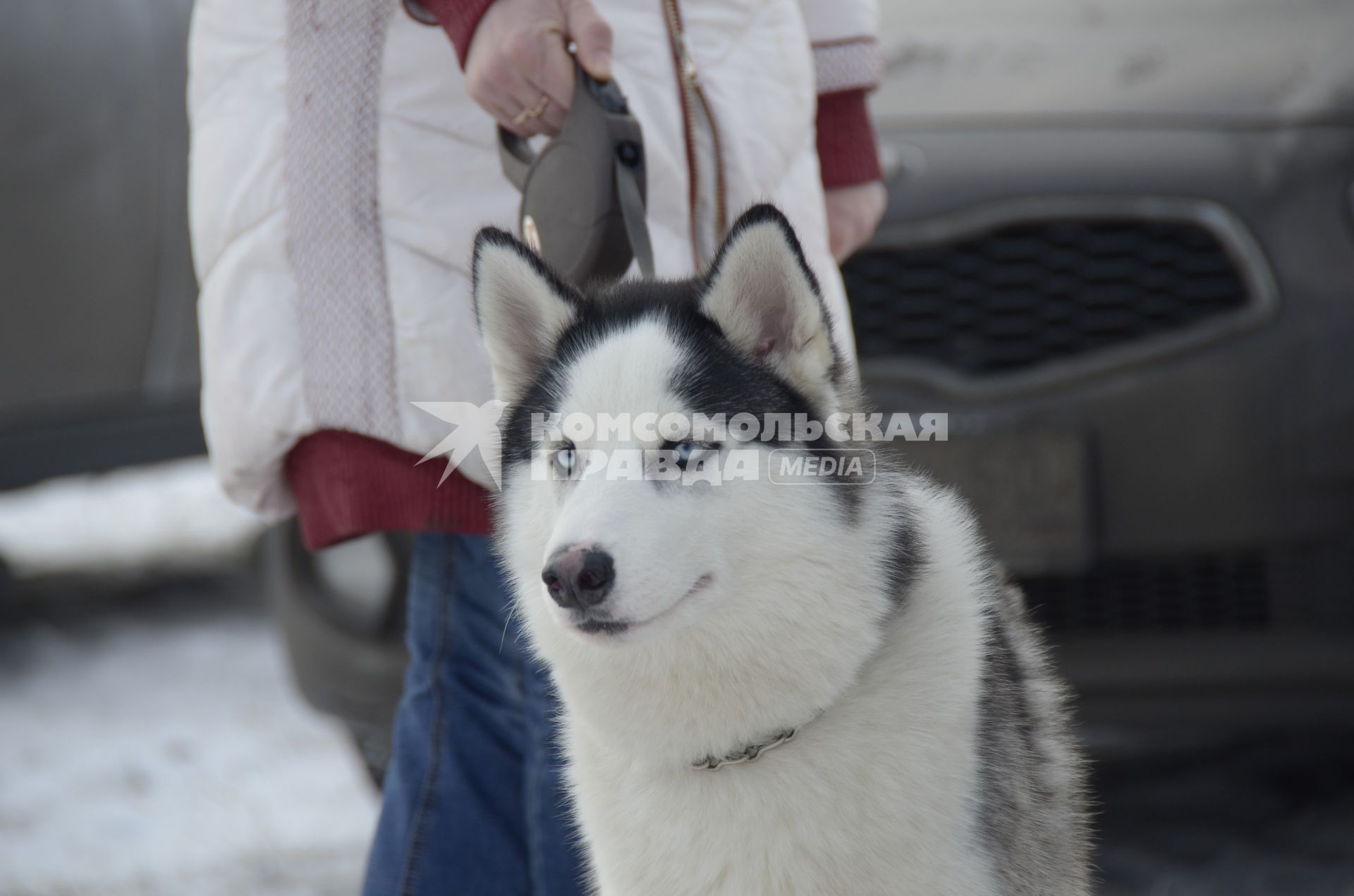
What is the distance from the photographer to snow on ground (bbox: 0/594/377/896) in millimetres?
3340

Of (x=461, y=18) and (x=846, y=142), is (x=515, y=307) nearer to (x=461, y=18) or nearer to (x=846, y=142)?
(x=461, y=18)

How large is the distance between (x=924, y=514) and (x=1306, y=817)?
1980mm

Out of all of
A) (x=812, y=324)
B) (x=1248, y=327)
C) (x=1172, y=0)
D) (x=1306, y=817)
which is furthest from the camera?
(x=1172, y=0)

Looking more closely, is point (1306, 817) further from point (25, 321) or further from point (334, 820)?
point (25, 321)

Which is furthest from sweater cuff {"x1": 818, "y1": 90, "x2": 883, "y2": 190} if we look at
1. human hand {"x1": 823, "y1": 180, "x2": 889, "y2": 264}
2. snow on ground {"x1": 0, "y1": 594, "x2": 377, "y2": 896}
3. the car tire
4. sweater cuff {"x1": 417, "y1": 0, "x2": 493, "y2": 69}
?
snow on ground {"x1": 0, "y1": 594, "x2": 377, "y2": 896}

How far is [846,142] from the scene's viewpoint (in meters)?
2.30

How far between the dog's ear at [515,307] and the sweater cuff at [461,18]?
0.25m

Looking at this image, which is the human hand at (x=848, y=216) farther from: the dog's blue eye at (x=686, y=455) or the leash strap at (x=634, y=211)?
the dog's blue eye at (x=686, y=455)

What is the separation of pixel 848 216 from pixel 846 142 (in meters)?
0.13

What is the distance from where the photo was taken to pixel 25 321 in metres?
4.13

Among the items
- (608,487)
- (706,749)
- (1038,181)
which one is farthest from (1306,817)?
(608,487)

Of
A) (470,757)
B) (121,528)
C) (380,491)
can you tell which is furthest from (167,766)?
(380,491)

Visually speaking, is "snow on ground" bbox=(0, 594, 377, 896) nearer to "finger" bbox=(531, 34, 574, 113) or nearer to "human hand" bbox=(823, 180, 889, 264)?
"human hand" bbox=(823, 180, 889, 264)

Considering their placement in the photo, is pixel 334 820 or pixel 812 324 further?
pixel 334 820
